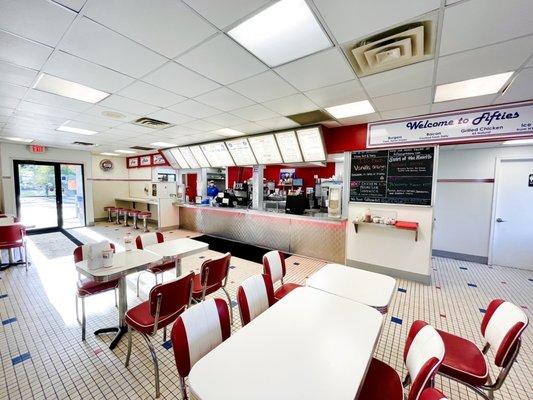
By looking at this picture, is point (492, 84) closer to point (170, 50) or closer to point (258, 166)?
point (170, 50)

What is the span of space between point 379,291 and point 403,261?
2458 mm

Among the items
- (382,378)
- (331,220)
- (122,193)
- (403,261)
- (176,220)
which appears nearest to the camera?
(382,378)

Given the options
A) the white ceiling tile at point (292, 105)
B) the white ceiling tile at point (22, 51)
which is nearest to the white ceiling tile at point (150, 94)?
the white ceiling tile at point (22, 51)

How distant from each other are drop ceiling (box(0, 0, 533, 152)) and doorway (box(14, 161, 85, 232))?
431cm

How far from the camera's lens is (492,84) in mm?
2594

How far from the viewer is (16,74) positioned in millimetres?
2504

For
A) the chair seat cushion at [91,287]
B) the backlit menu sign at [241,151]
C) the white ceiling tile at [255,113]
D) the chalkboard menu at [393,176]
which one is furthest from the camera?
the backlit menu sign at [241,151]

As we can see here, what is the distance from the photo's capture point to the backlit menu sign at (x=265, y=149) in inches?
208

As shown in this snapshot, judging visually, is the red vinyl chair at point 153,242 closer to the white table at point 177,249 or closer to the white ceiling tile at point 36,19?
the white table at point 177,249

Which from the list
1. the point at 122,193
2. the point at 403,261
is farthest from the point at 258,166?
the point at 122,193

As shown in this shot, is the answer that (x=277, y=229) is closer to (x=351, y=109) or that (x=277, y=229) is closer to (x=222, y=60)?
(x=351, y=109)

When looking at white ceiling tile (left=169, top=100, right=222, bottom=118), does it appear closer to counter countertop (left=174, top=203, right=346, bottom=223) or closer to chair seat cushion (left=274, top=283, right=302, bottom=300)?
counter countertop (left=174, top=203, right=346, bottom=223)

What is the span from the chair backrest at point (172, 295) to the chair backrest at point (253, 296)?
0.56 meters

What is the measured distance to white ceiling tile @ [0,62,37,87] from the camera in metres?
2.36
